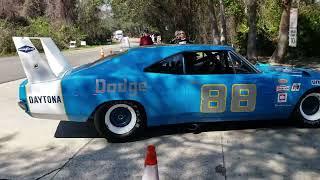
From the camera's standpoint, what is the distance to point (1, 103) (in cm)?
1009

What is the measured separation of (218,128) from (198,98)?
0.95m

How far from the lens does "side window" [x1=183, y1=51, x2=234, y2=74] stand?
641 centimetres

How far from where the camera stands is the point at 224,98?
6.31 meters

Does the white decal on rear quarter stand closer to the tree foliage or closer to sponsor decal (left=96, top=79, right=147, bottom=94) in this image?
sponsor decal (left=96, top=79, right=147, bottom=94)

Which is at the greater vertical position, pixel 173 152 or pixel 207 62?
Answer: pixel 207 62

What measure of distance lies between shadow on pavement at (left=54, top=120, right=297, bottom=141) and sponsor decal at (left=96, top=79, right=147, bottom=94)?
830 mm

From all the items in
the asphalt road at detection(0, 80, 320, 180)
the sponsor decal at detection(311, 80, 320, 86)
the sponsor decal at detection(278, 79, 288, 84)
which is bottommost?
the asphalt road at detection(0, 80, 320, 180)

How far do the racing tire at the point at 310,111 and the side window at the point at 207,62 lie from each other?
51.7 inches

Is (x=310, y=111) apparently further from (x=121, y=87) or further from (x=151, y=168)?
(x=151, y=168)

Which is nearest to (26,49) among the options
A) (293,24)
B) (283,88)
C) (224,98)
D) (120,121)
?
(120,121)

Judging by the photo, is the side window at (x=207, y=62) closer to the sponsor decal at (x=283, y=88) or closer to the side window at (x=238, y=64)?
the side window at (x=238, y=64)

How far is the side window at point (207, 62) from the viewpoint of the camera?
253 inches

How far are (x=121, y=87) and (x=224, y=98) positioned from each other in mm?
1472

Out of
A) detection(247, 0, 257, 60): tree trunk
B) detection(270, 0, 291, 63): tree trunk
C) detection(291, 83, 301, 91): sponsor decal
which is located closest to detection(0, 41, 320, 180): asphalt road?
detection(291, 83, 301, 91): sponsor decal
